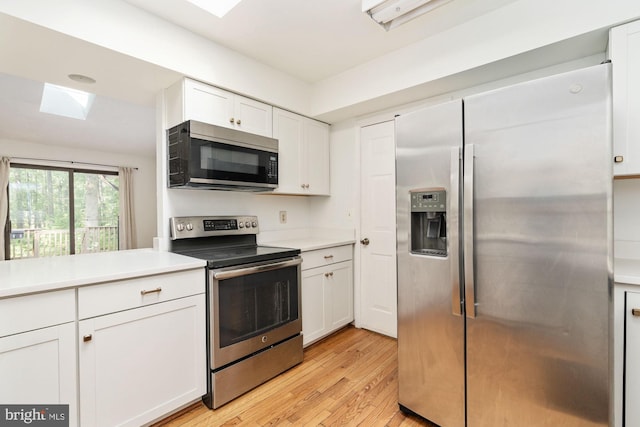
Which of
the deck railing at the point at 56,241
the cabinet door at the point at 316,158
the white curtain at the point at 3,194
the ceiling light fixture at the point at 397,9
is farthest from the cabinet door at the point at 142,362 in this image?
the deck railing at the point at 56,241

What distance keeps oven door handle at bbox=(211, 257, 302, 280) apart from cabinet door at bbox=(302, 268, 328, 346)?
0.84ft

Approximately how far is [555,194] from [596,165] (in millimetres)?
168

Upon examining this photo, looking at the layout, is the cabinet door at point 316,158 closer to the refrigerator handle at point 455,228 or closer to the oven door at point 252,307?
the oven door at point 252,307

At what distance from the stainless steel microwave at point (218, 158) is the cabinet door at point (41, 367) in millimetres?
1056

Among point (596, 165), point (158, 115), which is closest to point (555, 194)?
point (596, 165)

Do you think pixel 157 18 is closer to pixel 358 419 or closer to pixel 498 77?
pixel 498 77

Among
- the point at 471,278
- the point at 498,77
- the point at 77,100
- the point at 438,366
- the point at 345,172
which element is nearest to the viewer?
the point at 471,278

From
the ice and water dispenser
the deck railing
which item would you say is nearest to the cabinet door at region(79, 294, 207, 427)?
the ice and water dispenser

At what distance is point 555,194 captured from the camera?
1.23 m

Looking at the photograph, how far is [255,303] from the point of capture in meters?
1.99

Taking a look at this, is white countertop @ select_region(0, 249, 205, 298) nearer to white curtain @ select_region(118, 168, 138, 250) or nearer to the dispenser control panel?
the dispenser control panel

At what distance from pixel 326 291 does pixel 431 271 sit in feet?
4.20

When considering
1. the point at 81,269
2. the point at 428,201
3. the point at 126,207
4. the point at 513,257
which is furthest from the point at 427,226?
the point at 126,207

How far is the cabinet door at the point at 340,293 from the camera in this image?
106 inches
